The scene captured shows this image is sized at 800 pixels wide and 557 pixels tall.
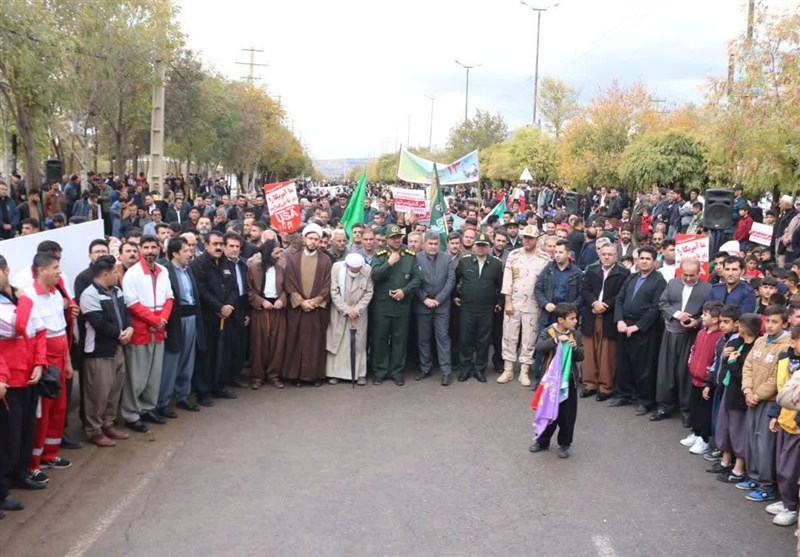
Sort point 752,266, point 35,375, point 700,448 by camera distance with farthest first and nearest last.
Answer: point 752,266 < point 700,448 < point 35,375

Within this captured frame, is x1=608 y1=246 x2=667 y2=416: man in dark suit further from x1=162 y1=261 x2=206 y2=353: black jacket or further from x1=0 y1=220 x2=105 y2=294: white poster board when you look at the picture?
x1=0 y1=220 x2=105 y2=294: white poster board

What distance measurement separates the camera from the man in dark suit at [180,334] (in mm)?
8453

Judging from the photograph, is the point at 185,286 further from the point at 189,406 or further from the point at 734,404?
the point at 734,404

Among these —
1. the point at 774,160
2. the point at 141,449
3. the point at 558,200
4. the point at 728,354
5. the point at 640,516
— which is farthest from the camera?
the point at 558,200

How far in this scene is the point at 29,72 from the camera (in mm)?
13375

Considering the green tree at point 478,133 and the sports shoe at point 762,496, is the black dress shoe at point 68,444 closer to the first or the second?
the sports shoe at point 762,496

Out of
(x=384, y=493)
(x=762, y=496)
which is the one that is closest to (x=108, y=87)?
(x=384, y=493)

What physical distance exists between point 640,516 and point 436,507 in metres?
1.60

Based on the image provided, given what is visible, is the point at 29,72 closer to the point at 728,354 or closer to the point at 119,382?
the point at 119,382

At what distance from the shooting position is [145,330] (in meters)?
7.96

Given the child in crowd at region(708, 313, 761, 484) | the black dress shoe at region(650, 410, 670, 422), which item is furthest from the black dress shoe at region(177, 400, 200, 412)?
the child in crowd at region(708, 313, 761, 484)

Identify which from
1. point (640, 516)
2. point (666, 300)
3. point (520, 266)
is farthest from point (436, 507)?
point (520, 266)

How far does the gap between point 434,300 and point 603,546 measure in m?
5.09

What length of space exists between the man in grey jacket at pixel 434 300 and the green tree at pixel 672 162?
20.3 metres
